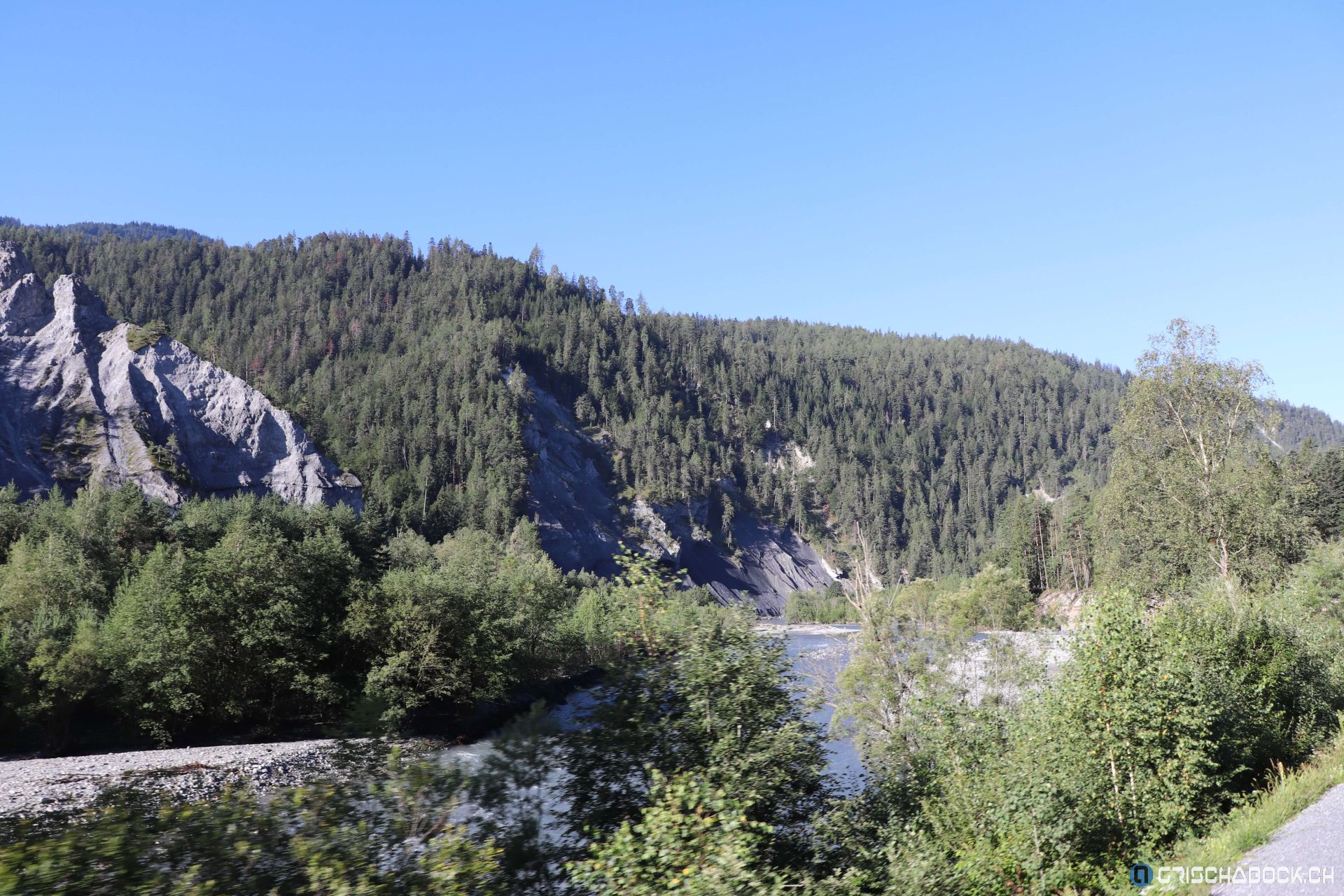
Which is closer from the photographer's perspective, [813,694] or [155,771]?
[813,694]

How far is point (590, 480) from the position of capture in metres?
171

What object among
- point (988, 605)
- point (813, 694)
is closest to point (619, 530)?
point (988, 605)

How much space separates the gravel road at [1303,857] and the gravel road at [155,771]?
890 inches

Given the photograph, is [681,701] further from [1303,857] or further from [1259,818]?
[1259,818]

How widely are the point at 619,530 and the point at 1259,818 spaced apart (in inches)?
5969

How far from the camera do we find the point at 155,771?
103 ft

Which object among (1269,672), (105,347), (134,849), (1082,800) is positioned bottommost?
(1082,800)

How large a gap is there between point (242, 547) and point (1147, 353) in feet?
146

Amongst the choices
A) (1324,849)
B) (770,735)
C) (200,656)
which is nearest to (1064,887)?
(1324,849)

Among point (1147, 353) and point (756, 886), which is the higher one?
point (1147, 353)

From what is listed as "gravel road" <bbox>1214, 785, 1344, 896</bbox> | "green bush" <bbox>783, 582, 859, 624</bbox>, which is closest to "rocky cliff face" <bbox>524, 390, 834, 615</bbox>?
"green bush" <bbox>783, 582, 859, 624</bbox>

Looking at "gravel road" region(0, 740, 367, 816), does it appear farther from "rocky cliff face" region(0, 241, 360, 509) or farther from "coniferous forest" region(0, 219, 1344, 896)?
"rocky cliff face" region(0, 241, 360, 509)

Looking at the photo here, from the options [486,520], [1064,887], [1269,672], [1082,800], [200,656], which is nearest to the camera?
[1064,887]

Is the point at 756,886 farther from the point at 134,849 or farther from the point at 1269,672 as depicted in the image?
the point at 1269,672
